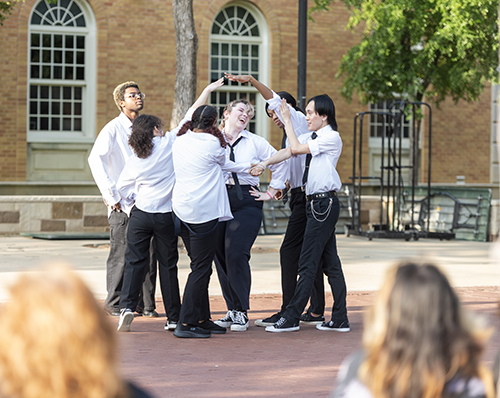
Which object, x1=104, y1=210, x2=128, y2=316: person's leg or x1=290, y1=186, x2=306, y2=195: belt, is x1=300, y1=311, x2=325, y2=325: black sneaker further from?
x1=104, y1=210, x2=128, y2=316: person's leg

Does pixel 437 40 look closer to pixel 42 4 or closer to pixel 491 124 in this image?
pixel 491 124

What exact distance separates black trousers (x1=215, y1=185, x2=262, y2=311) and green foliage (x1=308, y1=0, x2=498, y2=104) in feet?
38.7

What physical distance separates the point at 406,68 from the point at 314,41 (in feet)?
11.0

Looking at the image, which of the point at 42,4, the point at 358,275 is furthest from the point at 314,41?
the point at 358,275

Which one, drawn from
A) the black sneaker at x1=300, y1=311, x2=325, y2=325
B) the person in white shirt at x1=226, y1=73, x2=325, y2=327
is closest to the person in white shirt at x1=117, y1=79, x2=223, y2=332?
the person in white shirt at x1=226, y1=73, x2=325, y2=327

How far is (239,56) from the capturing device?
21.2m

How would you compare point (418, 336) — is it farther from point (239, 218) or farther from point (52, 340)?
point (239, 218)

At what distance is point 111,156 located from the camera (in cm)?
727

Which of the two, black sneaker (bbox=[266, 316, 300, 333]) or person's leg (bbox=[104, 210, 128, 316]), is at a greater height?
person's leg (bbox=[104, 210, 128, 316])

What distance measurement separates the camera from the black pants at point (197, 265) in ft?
20.6

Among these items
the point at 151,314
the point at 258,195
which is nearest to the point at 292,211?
the point at 258,195

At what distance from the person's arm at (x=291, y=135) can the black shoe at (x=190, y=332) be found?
5.53 feet

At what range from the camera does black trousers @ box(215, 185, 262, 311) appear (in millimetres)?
6730

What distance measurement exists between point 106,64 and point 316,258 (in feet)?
47.2
